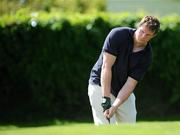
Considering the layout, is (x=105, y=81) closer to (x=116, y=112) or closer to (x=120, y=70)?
(x=120, y=70)

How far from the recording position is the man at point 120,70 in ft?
21.3

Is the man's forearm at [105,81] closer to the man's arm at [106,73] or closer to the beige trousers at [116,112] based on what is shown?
the man's arm at [106,73]

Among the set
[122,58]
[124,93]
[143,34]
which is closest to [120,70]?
[122,58]

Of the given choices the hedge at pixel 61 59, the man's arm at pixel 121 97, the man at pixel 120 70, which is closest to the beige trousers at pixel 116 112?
the man at pixel 120 70

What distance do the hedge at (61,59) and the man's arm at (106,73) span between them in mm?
6036

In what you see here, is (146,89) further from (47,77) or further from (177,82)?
(47,77)

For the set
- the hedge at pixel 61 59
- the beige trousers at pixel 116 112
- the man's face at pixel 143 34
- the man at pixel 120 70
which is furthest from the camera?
the hedge at pixel 61 59

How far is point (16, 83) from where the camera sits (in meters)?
13.0

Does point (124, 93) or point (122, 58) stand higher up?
point (122, 58)

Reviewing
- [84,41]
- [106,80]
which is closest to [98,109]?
[106,80]

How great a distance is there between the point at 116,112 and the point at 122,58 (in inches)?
24.4

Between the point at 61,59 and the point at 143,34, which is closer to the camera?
the point at 143,34

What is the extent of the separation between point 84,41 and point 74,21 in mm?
447

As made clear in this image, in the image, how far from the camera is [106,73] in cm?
649
